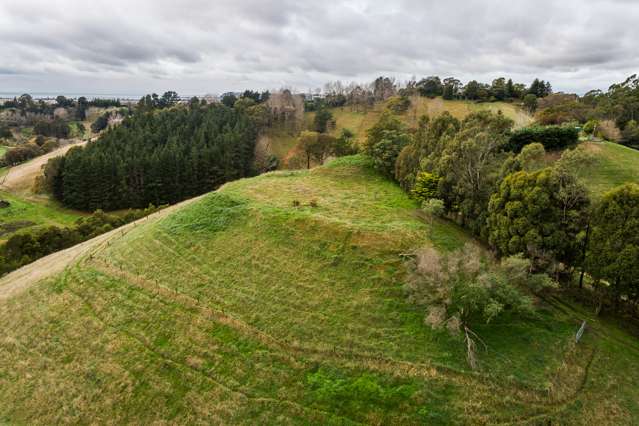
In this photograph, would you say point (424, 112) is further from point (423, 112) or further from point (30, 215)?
point (30, 215)

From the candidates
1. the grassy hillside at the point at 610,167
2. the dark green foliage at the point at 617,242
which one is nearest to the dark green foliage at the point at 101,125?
the grassy hillside at the point at 610,167

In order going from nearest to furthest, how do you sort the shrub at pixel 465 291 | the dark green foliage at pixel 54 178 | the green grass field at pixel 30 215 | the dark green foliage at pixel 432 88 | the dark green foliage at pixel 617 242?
1. the shrub at pixel 465 291
2. the dark green foliage at pixel 617 242
3. the green grass field at pixel 30 215
4. the dark green foliage at pixel 54 178
5. the dark green foliage at pixel 432 88

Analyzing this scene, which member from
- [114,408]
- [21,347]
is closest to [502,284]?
[114,408]

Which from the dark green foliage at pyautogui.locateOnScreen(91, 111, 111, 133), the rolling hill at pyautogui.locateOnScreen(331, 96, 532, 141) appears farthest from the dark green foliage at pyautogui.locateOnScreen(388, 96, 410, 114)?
the dark green foliage at pyautogui.locateOnScreen(91, 111, 111, 133)

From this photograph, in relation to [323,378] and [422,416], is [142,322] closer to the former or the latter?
[323,378]

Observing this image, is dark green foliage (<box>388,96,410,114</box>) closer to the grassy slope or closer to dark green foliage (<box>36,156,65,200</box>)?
the grassy slope

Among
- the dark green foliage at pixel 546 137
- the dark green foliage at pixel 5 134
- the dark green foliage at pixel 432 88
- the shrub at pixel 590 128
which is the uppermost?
the dark green foliage at pixel 432 88

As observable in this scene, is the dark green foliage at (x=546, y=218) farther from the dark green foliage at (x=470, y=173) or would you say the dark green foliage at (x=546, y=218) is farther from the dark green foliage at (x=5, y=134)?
the dark green foliage at (x=5, y=134)
